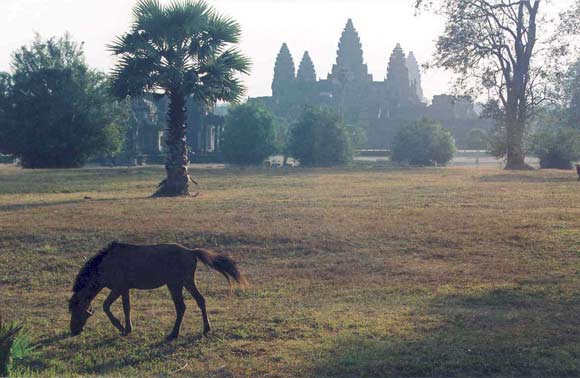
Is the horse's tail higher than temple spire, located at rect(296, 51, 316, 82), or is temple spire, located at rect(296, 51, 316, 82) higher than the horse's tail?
temple spire, located at rect(296, 51, 316, 82)

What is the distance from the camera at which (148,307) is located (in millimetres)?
9711

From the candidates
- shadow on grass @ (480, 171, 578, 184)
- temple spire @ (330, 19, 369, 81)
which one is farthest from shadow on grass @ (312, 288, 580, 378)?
temple spire @ (330, 19, 369, 81)

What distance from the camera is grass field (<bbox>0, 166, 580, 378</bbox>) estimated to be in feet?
23.5

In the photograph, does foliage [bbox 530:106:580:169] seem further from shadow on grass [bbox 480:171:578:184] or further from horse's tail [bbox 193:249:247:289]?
horse's tail [bbox 193:249:247:289]

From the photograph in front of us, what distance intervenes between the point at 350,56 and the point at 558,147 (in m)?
54.5

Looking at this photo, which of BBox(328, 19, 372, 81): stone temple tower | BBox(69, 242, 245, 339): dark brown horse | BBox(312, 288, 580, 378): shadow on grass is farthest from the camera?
BBox(328, 19, 372, 81): stone temple tower

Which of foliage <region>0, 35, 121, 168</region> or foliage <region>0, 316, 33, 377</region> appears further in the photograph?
foliage <region>0, 35, 121, 168</region>

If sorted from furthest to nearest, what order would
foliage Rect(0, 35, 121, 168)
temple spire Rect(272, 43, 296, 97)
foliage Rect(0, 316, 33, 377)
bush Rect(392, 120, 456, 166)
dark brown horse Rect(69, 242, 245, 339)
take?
temple spire Rect(272, 43, 296, 97)
bush Rect(392, 120, 456, 166)
foliage Rect(0, 35, 121, 168)
dark brown horse Rect(69, 242, 245, 339)
foliage Rect(0, 316, 33, 377)

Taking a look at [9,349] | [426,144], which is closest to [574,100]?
[426,144]

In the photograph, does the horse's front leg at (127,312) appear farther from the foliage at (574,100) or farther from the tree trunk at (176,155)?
the foliage at (574,100)

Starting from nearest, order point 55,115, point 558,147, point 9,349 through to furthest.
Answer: point 9,349 → point 55,115 → point 558,147

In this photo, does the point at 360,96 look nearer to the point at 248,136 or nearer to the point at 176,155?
the point at 248,136

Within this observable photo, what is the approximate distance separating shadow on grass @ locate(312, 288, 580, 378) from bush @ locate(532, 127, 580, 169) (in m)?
37.7

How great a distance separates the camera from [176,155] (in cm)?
2303
